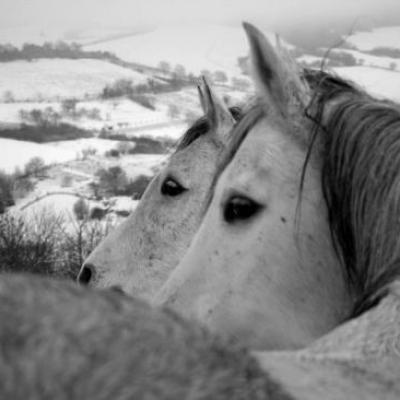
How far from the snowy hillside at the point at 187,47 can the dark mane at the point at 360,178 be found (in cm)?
6070

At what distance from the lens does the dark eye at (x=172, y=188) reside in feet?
6.98

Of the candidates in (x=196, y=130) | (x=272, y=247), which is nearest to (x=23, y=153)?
(x=196, y=130)

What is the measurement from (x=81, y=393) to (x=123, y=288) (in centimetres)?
186

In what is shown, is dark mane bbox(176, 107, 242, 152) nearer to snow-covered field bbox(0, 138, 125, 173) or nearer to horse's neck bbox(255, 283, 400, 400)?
horse's neck bbox(255, 283, 400, 400)

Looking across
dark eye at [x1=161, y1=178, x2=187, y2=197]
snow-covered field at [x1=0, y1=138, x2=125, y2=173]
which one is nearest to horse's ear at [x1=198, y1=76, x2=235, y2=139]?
dark eye at [x1=161, y1=178, x2=187, y2=197]

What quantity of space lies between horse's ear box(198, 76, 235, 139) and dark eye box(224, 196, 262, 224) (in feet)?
3.07

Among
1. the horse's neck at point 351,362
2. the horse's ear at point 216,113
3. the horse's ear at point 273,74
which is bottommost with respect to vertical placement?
the horse's ear at point 216,113

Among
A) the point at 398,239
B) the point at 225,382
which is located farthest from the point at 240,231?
the point at 225,382

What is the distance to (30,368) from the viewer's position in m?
0.27

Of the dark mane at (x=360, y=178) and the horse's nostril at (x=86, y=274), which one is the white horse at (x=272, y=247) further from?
the horse's nostril at (x=86, y=274)

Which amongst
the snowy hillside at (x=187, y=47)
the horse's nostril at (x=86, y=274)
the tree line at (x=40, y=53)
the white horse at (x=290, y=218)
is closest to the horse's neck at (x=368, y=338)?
the white horse at (x=290, y=218)

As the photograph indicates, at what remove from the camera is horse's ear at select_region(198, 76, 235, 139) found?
209cm

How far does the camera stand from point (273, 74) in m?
1.26

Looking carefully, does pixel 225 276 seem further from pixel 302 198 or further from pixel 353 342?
pixel 353 342
